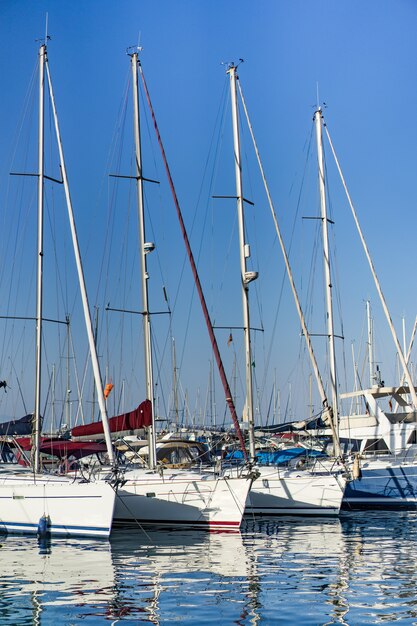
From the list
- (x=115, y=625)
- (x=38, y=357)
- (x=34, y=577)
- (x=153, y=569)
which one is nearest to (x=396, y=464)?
(x=38, y=357)

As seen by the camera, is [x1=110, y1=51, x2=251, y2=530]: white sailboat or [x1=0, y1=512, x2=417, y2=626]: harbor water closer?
[x1=0, y1=512, x2=417, y2=626]: harbor water

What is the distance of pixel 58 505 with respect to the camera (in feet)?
76.9

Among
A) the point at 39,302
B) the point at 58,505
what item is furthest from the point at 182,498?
the point at 39,302

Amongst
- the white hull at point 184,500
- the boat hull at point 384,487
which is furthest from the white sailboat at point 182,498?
the boat hull at point 384,487

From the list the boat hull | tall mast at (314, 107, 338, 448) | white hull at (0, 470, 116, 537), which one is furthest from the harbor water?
tall mast at (314, 107, 338, 448)

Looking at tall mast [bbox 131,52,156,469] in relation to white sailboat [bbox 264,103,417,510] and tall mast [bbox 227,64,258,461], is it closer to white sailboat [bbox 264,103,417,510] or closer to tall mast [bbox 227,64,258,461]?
tall mast [bbox 227,64,258,461]

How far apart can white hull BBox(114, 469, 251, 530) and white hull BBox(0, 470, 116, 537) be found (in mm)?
1912

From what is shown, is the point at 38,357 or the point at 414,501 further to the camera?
the point at 414,501

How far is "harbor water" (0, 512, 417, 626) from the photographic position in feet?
43.3

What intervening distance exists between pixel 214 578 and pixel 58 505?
818 centimetres

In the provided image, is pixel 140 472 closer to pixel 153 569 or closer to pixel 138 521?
pixel 138 521

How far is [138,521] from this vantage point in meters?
25.7

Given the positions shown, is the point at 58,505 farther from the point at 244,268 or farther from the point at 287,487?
the point at 244,268

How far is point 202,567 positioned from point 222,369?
10.1m
